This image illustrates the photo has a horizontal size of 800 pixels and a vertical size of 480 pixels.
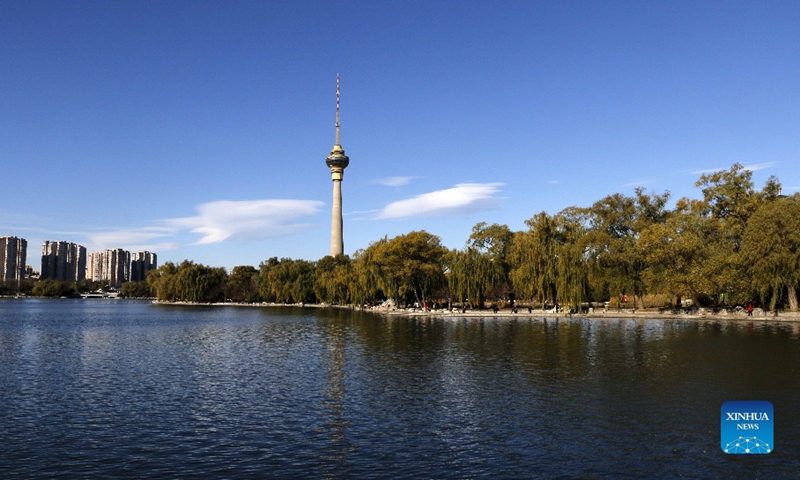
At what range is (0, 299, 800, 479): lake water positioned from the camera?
14333 millimetres

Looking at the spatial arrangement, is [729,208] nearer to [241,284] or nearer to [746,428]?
[746,428]

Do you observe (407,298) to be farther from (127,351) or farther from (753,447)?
(753,447)

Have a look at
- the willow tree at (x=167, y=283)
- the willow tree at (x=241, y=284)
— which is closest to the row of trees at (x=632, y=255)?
the willow tree at (x=241, y=284)

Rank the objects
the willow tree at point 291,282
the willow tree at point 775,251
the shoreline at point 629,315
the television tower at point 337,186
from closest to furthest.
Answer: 1. the willow tree at point 775,251
2. the shoreline at point 629,315
3. the willow tree at point 291,282
4. the television tower at point 337,186

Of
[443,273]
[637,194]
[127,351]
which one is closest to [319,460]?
[127,351]

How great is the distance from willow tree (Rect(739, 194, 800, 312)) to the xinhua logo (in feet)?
136

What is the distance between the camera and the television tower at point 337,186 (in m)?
170

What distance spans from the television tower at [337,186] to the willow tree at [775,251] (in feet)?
406

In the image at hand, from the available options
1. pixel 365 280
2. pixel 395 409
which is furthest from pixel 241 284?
pixel 395 409

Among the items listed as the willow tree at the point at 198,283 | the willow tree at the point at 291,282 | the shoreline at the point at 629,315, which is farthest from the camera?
the willow tree at the point at 198,283

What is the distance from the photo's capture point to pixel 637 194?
73.3 metres

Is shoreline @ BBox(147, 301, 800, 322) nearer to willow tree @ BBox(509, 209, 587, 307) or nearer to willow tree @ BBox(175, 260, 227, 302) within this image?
willow tree @ BBox(509, 209, 587, 307)

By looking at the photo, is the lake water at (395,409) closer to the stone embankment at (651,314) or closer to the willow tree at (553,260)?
the stone embankment at (651,314)

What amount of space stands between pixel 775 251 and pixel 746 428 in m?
44.8
